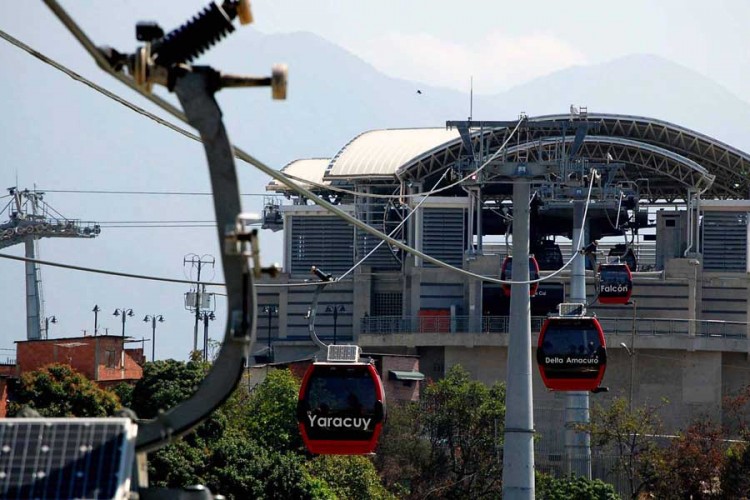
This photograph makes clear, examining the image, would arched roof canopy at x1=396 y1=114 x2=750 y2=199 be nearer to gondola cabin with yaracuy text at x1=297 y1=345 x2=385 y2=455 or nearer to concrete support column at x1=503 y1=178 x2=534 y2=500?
concrete support column at x1=503 y1=178 x2=534 y2=500

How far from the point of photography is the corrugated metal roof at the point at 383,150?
271ft

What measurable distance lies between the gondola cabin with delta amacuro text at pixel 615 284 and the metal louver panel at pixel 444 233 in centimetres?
2343

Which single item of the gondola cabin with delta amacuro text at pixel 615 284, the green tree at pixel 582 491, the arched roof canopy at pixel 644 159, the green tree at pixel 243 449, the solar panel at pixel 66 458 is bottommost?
the green tree at pixel 582 491

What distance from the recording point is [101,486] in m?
9.90

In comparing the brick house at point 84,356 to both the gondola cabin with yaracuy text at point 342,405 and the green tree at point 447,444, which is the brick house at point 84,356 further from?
the gondola cabin with yaracuy text at point 342,405

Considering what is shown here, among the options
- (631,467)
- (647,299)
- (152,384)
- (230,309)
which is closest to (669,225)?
(647,299)

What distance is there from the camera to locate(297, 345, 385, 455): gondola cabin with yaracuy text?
86.2ft

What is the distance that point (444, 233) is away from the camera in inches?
3155

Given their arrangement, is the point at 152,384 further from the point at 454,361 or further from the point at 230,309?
the point at 230,309

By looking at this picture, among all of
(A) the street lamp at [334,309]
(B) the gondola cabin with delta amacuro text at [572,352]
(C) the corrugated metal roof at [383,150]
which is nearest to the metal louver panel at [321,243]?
(C) the corrugated metal roof at [383,150]

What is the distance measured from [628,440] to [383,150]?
35.2 metres

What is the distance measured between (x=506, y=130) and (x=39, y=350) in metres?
21.5

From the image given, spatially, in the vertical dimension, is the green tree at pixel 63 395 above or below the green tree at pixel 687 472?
above

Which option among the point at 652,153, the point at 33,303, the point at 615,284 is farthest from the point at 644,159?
the point at 33,303
